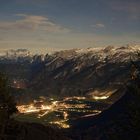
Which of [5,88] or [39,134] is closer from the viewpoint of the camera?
[5,88]

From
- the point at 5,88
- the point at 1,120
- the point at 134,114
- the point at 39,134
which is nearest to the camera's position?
the point at 134,114

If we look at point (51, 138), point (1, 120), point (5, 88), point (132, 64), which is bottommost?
point (51, 138)

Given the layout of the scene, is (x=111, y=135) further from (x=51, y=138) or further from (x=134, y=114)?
(x=51, y=138)

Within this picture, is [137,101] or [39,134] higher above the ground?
[137,101]

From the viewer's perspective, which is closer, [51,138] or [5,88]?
[5,88]

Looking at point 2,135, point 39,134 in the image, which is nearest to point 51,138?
point 39,134

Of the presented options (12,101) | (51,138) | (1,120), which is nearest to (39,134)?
(51,138)

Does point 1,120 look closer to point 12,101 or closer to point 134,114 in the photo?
point 12,101

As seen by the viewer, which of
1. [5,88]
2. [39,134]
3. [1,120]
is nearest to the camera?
[1,120]

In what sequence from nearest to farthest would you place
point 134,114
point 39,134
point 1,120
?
Result: point 134,114 < point 1,120 < point 39,134
